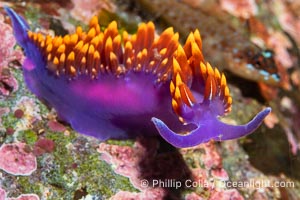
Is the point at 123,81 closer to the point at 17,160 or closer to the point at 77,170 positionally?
the point at 77,170

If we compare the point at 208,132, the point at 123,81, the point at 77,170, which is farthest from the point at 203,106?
the point at 77,170

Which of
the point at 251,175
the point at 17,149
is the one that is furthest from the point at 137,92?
the point at 251,175

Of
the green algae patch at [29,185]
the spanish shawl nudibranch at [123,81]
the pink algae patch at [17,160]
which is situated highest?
the spanish shawl nudibranch at [123,81]

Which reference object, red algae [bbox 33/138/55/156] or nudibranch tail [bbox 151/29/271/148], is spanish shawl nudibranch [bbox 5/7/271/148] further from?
red algae [bbox 33/138/55/156]

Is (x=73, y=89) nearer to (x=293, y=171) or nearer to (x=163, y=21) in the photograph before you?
(x=163, y=21)

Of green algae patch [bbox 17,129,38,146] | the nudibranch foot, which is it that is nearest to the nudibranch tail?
the nudibranch foot

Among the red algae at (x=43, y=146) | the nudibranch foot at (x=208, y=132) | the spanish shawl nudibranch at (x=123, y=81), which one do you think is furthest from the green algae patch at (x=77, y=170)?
the nudibranch foot at (x=208, y=132)

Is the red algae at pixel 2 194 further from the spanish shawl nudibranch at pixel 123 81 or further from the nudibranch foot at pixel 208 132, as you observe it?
the nudibranch foot at pixel 208 132
